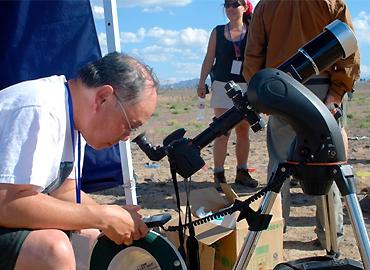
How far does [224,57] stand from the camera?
543cm

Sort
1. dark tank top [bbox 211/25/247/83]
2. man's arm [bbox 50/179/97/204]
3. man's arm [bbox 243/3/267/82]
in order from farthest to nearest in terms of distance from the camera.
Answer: dark tank top [bbox 211/25/247/83] < man's arm [bbox 243/3/267/82] < man's arm [bbox 50/179/97/204]

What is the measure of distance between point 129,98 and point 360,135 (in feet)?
28.9

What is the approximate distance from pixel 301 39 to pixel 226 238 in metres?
1.30

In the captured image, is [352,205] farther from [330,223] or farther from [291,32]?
[291,32]

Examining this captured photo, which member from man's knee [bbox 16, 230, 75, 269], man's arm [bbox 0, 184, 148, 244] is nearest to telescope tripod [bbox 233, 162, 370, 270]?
man's arm [bbox 0, 184, 148, 244]

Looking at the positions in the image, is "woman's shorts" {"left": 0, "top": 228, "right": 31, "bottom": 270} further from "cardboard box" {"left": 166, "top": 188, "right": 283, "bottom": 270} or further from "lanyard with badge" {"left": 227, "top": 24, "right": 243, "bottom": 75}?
"lanyard with badge" {"left": 227, "top": 24, "right": 243, "bottom": 75}

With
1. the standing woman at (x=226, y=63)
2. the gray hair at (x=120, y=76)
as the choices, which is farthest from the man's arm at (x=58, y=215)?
the standing woman at (x=226, y=63)

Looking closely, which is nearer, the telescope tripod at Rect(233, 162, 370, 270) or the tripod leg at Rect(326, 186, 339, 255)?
the telescope tripod at Rect(233, 162, 370, 270)

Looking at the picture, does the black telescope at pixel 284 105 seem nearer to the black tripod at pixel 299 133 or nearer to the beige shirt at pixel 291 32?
the black tripod at pixel 299 133

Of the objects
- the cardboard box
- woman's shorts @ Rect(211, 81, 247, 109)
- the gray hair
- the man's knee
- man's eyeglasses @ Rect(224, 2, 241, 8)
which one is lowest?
the cardboard box

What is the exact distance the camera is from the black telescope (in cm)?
196

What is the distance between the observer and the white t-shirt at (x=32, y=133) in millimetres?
1986

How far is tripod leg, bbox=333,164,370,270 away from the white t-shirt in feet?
3.16

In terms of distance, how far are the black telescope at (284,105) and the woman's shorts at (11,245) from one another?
1.79 ft
